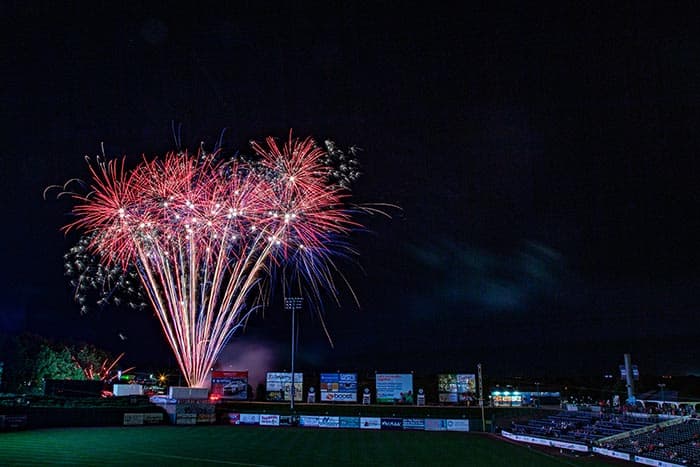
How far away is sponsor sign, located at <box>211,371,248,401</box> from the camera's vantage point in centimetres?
6294

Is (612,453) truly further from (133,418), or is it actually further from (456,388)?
(133,418)

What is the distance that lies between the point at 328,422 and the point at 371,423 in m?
3.94

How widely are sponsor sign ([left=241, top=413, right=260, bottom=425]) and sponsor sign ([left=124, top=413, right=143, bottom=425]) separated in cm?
905

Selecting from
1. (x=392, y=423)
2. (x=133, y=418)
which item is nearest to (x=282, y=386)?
(x=392, y=423)

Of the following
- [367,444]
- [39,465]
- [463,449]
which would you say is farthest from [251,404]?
[39,465]

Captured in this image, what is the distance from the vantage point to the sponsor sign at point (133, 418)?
44.4 meters

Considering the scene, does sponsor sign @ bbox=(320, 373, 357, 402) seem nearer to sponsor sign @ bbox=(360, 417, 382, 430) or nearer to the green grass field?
sponsor sign @ bbox=(360, 417, 382, 430)

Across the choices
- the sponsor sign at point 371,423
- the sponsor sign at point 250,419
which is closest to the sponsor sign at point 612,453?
the sponsor sign at point 371,423

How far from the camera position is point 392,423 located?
46.7 meters

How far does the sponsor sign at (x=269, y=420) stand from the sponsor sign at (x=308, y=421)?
7.08 feet

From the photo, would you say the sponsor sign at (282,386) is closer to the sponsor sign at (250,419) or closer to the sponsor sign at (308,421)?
the sponsor sign at (250,419)

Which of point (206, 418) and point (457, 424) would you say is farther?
point (206, 418)

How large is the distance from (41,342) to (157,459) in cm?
5925

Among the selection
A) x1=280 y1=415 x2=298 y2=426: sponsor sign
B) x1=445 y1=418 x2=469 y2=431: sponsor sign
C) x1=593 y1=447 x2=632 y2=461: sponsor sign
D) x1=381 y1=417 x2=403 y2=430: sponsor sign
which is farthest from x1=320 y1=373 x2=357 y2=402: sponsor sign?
x1=593 y1=447 x2=632 y2=461: sponsor sign
